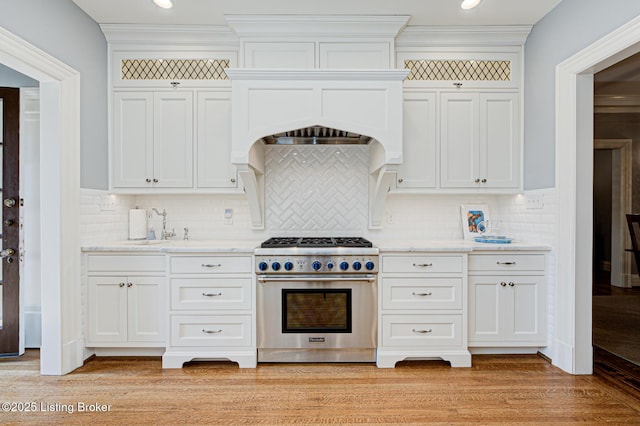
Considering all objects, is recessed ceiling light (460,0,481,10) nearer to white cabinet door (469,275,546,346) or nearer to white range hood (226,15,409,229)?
white range hood (226,15,409,229)

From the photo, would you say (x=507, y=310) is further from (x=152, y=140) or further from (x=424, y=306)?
(x=152, y=140)

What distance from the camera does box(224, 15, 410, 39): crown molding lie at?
3.26m

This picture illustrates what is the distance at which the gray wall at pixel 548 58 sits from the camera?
267cm

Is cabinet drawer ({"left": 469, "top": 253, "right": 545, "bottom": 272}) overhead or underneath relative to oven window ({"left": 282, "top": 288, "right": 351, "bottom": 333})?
overhead

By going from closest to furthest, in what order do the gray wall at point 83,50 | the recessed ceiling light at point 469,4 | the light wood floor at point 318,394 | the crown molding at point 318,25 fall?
1. the light wood floor at point 318,394
2. the gray wall at point 83,50
3. the recessed ceiling light at point 469,4
4. the crown molding at point 318,25

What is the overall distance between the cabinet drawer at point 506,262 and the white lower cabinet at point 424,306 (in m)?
0.16

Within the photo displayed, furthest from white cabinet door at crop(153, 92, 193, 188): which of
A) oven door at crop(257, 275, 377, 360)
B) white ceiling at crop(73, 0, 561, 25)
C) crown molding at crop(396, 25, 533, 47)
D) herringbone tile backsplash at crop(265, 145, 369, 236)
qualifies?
crown molding at crop(396, 25, 533, 47)

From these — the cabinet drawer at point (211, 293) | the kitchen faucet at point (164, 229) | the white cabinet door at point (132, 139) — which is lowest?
the cabinet drawer at point (211, 293)

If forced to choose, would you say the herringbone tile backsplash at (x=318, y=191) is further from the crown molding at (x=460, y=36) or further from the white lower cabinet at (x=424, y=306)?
the crown molding at (x=460, y=36)

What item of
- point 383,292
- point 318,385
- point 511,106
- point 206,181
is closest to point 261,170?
point 206,181

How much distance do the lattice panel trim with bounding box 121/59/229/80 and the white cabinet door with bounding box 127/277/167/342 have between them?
179 centimetres

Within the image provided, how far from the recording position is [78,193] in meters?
3.09

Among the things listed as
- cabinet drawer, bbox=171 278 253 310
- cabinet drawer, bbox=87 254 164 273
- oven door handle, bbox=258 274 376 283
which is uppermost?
cabinet drawer, bbox=87 254 164 273

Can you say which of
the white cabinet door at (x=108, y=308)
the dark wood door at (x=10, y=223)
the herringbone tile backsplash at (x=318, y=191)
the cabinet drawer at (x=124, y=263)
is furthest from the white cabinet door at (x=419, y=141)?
the dark wood door at (x=10, y=223)
